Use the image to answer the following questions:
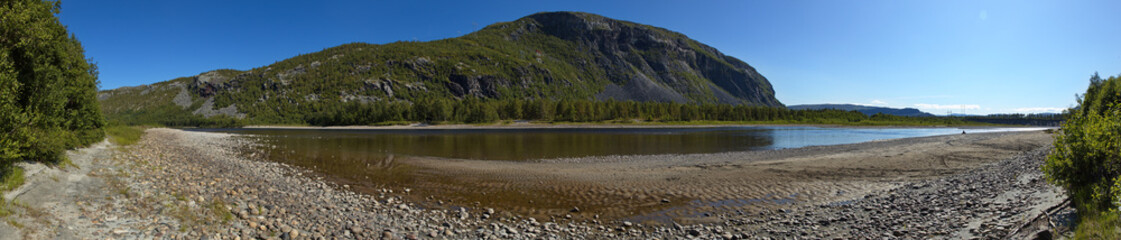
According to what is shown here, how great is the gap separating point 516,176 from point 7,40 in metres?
16.1

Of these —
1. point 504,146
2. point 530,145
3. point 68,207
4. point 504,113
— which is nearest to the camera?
point 68,207

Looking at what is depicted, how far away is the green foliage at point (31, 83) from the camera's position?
841cm

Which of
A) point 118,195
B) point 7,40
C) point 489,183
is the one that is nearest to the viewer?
point 118,195

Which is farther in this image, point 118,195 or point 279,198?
point 279,198

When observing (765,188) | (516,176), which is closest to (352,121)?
(516,176)

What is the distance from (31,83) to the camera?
10930 millimetres

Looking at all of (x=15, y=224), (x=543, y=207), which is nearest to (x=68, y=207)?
(x=15, y=224)

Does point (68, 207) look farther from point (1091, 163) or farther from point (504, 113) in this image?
point (504, 113)

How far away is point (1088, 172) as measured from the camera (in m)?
7.09

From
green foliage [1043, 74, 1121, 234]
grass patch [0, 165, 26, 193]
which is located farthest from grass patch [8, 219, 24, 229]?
green foliage [1043, 74, 1121, 234]

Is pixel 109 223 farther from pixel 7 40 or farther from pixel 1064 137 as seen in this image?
pixel 1064 137

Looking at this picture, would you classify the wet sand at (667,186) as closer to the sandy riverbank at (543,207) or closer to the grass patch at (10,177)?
the sandy riverbank at (543,207)

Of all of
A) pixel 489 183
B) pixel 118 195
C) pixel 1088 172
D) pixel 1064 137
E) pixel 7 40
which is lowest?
pixel 489 183

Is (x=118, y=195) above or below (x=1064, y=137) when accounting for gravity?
below
